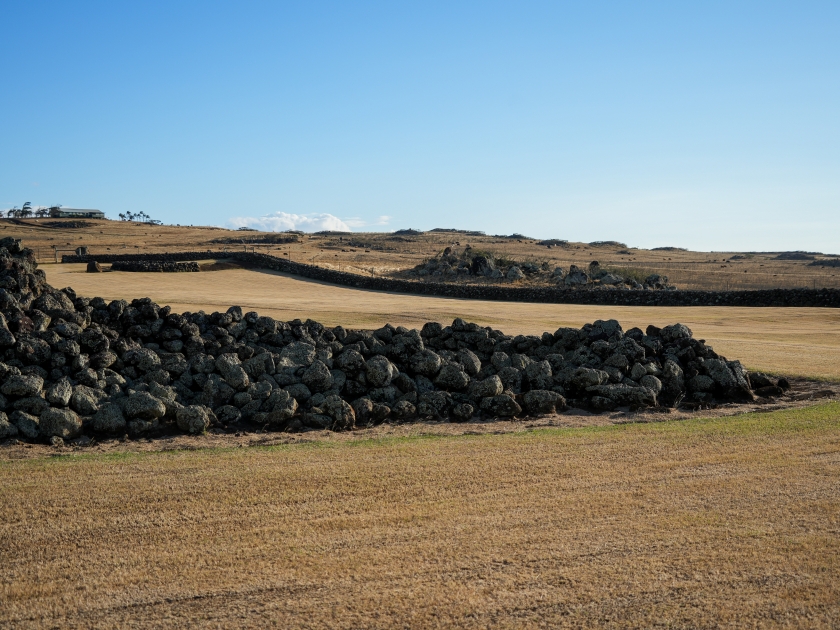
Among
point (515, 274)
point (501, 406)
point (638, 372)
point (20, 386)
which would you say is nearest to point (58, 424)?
point (20, 386)

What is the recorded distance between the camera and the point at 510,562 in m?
7.24

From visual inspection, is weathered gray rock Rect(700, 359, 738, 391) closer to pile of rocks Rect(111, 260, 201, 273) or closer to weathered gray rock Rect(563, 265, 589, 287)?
weathered gray rock Rect(563, 265, 589, 287)

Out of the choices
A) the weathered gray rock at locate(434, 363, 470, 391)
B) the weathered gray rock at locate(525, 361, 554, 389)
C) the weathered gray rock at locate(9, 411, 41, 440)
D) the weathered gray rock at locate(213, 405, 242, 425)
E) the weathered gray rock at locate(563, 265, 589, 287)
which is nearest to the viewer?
the weathered gray rock at locate(9, 411, 41, 440)

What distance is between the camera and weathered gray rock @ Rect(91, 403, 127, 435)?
11.9 m

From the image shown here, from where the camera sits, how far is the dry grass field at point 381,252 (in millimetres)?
66062

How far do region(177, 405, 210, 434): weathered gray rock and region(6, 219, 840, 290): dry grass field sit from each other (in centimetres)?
4892

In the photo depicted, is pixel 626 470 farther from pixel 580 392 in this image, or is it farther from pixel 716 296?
pixel 716 296

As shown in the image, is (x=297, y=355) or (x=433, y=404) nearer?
(x=433, y=404)

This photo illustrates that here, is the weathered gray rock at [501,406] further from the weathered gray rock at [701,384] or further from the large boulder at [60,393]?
the large boulder at [60,393]

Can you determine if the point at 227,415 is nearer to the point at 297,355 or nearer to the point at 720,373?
the point at 297,355

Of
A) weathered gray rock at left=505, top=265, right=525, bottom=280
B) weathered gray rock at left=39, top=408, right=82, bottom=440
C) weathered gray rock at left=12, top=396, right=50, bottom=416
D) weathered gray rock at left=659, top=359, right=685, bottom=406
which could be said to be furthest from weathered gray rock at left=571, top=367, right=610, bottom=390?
weathered gray rock at left=505, top=265, right=525, bottom=280

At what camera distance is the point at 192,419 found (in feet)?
40.2

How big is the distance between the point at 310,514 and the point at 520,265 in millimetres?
52051

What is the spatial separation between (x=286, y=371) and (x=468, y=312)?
23631 mm
